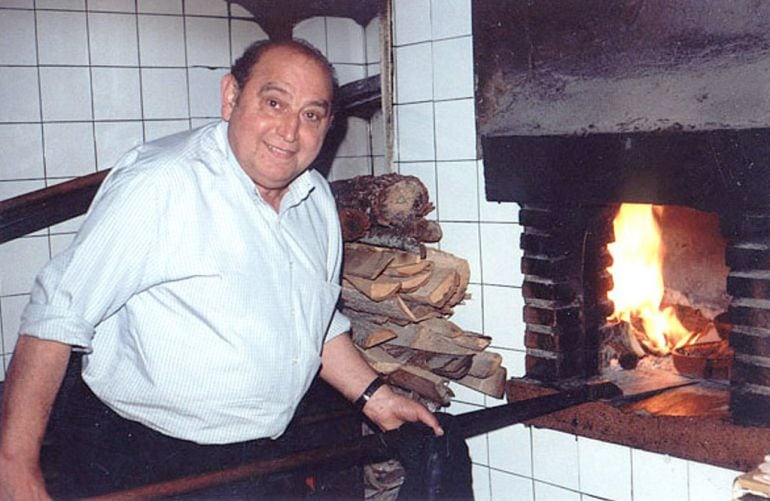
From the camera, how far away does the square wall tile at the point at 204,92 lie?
15.3 ft

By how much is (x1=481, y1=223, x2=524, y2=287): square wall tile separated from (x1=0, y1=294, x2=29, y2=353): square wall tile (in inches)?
93.7

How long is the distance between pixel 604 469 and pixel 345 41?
3168mm

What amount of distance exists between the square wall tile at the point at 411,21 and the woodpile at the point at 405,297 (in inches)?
24.6

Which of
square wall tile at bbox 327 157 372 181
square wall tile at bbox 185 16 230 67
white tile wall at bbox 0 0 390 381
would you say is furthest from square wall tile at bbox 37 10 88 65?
square wall tile at bbox 327 157 372 181

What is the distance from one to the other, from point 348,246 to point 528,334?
0.86 m

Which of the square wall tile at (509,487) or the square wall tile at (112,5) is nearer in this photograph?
the square wall tile at (509,487)

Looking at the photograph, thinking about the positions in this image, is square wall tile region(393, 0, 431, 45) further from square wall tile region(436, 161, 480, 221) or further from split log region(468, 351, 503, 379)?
split log region(468, 351, 503, 379)

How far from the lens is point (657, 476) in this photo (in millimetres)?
3016

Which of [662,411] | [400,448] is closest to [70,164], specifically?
[400,448]

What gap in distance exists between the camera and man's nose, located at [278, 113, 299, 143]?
91.9 inches

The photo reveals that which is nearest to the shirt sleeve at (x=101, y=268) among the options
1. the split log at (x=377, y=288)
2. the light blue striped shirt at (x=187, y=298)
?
the light blue striped shirt at (x=187, y=298)

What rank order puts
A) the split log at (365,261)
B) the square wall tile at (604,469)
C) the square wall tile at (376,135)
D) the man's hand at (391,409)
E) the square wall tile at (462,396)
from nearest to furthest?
the man's hand at (391,409), the square wall tile at (604,469), the split log at (365,261), the square wall tile at (462,396), the square wall tile at (376,135)

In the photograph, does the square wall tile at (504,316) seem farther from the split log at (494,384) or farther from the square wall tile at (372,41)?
the square wall tile at (372,41)

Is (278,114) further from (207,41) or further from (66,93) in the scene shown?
(207,41)
